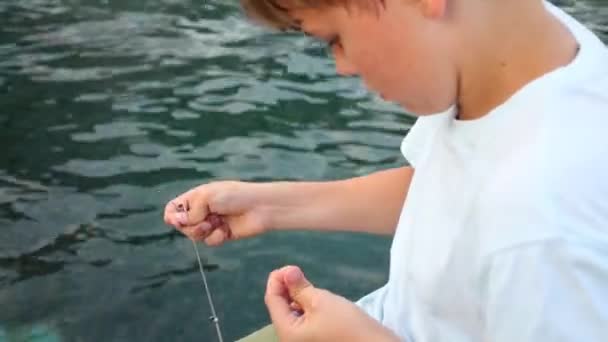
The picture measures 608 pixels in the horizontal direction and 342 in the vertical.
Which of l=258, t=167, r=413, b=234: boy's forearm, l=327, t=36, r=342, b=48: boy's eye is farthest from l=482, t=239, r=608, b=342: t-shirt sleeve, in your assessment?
l=258, t=167, r=413, b=234: boy's forearm

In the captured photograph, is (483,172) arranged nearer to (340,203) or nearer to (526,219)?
(526,219)

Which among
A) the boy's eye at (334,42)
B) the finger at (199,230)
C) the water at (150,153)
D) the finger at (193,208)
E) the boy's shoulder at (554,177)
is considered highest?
the boy's eye at (334,42)

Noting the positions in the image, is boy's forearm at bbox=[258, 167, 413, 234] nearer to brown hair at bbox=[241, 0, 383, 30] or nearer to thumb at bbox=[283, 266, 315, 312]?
thumb at bbox=[283, 266, 315, 312]

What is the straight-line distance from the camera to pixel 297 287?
1375 mm

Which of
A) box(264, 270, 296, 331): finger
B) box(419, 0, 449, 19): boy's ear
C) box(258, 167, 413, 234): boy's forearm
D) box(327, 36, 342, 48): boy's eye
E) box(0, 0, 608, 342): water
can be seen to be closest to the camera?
box(419, 0, 449, 19): boy's ear

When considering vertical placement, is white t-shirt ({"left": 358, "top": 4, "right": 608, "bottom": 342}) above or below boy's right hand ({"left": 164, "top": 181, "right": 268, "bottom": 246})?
above

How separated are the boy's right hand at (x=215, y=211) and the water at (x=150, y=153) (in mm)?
1314

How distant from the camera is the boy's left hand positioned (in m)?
1.26

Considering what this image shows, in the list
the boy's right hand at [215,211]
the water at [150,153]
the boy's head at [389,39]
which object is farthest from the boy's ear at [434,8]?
the water at [150,153]

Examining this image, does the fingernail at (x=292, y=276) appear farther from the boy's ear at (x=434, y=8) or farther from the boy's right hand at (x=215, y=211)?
the boy's ear at (x=434, y=8)

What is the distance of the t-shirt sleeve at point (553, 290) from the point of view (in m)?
0.99

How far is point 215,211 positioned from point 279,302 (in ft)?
1.23

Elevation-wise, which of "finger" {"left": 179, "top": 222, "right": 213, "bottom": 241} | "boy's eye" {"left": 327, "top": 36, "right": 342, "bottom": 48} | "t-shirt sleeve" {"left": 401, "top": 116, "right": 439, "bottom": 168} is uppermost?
"boy's eye" {"left": 327, "top": 36, "right": 342, "bottom": 48}

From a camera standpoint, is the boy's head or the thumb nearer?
the boy's head
